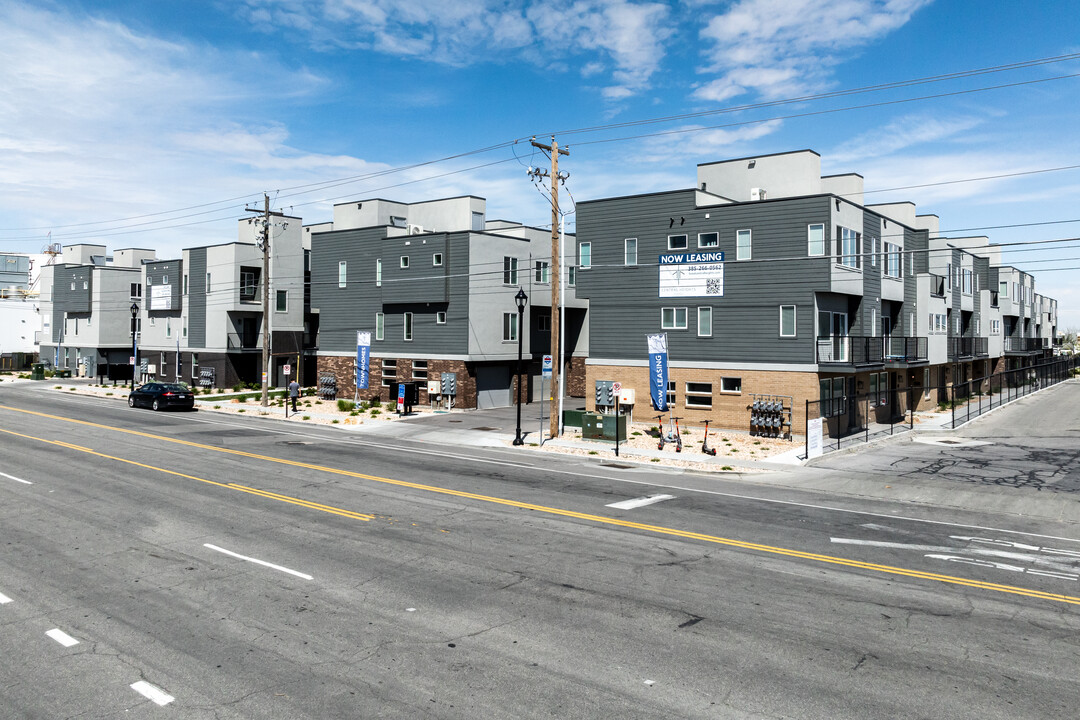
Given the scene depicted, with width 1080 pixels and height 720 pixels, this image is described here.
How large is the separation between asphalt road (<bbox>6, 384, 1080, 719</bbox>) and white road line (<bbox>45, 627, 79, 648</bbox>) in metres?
0.04

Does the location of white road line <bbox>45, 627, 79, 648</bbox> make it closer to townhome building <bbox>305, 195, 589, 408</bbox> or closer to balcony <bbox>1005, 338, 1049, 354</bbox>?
townhome building <bbox>305, 195, 589, 408</bbox>

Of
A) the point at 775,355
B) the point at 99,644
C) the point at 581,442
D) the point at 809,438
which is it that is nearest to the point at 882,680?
the point at 99,644

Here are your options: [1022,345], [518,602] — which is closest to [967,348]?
[1022,345]

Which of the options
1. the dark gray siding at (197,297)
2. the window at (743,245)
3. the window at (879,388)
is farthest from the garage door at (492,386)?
the dark gray siding at (197,297)

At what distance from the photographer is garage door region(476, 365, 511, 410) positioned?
139ft

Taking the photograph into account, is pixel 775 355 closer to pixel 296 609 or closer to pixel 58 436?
pixel 296 609

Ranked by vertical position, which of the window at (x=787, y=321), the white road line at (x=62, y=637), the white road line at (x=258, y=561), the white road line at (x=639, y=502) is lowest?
the white road line at (x=62, y=637)

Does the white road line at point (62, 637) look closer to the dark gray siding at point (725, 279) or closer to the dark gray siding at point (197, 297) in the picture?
the dark gray siding at point (725, 279)

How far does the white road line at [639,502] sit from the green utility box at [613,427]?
30.3ft

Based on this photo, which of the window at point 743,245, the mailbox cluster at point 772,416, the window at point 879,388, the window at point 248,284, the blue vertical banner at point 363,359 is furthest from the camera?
the window at point 248,284

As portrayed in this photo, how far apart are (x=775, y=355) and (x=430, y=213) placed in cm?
2613

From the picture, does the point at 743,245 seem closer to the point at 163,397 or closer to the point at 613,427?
the point at 613,427

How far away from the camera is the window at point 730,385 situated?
3159 centimetres

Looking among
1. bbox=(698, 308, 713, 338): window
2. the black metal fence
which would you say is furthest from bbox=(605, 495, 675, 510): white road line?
bbox=(698, 308, 713, 338): window
